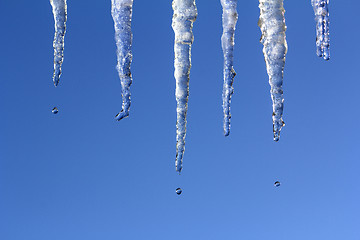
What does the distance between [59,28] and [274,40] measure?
1.11m

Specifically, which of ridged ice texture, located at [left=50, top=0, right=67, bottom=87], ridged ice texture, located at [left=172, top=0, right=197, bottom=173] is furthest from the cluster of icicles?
ridged ice texture, located at [left=50, top=0, right=67, bottom=87]

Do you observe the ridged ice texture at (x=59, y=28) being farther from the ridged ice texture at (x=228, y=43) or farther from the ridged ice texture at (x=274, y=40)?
the ridged ice texture at (x=274, y=40)

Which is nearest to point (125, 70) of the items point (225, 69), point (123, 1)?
point (123, 1)

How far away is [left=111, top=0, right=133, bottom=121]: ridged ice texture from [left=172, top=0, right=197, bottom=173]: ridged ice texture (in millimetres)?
228

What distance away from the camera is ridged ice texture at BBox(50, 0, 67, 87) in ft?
8.70

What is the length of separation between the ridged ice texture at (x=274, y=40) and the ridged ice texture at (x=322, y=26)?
0.18 m

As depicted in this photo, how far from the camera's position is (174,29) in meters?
2.52

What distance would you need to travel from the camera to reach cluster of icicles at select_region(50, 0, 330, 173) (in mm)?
2465

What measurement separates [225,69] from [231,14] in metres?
0.27

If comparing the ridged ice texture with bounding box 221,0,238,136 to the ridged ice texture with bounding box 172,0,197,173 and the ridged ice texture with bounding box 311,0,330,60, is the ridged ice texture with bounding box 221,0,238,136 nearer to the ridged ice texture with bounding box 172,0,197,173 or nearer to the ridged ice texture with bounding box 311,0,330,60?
the ridged ice texture with bounding box 172,0,197,173

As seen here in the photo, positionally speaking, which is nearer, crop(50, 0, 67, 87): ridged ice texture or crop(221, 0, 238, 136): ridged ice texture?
crop(221, 0, 238, 136): ridged ice texture

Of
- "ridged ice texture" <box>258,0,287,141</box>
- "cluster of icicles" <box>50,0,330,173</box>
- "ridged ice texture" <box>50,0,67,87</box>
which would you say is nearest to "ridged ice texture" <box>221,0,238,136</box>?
"cluster of icicles" <box>50,0,330,173</box>

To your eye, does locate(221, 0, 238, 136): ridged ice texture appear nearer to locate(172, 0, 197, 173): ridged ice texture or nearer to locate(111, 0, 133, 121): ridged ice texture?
locate(172, 0, 197, 173): ridged ice texture

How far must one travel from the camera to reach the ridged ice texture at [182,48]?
8.23ft
